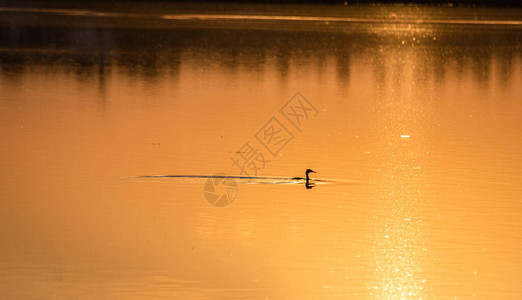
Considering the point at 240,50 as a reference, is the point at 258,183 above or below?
below

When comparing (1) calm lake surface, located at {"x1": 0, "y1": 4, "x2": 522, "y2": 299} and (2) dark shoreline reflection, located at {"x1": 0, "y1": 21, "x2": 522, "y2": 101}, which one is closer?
(1) calm lake surface, located at {"x1": 0, "y1": 4, "x2": 522, "y2": 299}

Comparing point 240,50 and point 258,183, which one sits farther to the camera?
point 240,50

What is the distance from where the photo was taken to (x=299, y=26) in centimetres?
3866

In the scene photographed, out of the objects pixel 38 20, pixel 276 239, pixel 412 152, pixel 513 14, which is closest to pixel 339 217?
pixel 276 239

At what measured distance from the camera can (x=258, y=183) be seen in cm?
1057

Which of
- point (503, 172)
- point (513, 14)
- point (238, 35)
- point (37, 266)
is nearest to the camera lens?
point (37, 266)

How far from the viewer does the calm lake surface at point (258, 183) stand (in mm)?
7445

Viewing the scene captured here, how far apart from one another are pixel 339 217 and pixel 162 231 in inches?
62.9

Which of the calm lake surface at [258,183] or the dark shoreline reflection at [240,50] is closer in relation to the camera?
the calm lake surface at [258,183]

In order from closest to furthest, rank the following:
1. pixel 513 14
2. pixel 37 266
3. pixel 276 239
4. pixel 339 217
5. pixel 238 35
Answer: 1. pixel 37 266
2. pixel 276 239
3. pixel 339 217
4. pixel 238 35
5. pixel 513 14

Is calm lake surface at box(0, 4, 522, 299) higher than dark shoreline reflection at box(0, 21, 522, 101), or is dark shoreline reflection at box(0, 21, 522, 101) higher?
dark shoreline reflection at box(0, 21, 522, 101)

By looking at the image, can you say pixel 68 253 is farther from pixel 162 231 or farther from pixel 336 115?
pixel 336 115

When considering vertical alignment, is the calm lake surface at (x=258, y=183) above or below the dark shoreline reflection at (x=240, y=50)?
below

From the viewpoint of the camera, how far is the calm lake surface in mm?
7445
